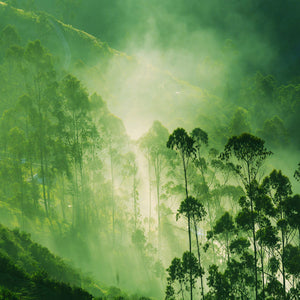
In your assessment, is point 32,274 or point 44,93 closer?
point 32,274

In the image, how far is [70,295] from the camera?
20266mm

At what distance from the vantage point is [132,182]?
63.4 m

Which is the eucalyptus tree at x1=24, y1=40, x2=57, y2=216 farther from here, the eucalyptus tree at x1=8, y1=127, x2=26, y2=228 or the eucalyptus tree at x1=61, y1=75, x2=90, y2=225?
the eucalyptus tree at x1=8, y1=127, x2=26, y2=228

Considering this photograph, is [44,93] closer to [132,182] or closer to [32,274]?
[132,182]

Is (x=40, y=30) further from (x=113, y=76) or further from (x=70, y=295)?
(x=70, y=295)

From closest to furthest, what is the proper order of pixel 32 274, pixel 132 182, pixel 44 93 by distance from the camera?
pixel 32 274
pixel 44 93
pixel 132 182

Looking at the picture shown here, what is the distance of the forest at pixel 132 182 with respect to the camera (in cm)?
2586

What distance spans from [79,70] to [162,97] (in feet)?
100

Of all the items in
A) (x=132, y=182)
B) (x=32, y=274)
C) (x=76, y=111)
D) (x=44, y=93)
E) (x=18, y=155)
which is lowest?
(x=32, y=274)

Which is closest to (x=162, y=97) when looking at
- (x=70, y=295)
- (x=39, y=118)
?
(x=39, y=118)

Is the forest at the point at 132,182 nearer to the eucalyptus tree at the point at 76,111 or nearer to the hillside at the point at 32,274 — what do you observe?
the hillside at the point at 32,274

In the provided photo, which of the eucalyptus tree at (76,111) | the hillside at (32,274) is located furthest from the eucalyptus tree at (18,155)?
the hillside at (32,274)

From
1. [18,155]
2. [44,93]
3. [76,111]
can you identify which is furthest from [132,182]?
[18,155]

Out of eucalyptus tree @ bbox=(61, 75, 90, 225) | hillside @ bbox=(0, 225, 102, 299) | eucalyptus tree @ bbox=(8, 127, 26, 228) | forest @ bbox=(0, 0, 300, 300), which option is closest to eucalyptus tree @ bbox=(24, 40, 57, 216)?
forest @ bbox=(0, 0, 300, 300)
